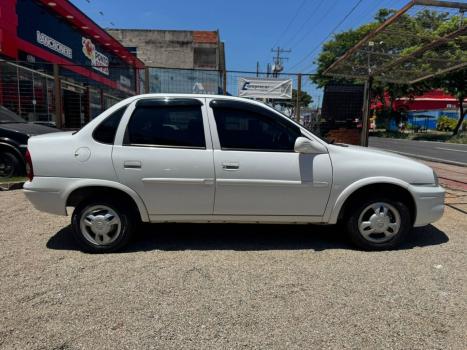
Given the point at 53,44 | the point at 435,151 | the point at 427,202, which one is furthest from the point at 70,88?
the point at 435,151

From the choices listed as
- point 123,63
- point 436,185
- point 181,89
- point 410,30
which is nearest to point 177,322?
→ point 436,185

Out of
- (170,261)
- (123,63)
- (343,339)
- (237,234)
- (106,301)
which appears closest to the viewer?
(343,339)

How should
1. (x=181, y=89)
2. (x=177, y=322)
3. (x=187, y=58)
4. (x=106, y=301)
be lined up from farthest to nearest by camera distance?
(x=187, y=58), (x=181, y=89), (x=106, y=301), (x=177, y=322)

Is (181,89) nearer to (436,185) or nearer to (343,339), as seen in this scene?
(436,185)

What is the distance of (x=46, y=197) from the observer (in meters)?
4.18

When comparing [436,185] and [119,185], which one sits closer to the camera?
[119,185]

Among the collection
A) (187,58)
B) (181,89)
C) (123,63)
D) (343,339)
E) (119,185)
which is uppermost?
(187,58)

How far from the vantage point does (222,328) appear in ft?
9.45

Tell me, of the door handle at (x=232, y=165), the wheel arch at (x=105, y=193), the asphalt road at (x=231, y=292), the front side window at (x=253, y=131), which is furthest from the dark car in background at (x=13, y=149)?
the door handle at (x=232, y=165)

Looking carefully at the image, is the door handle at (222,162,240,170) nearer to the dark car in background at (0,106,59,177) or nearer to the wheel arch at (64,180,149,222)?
the wheel arch at (64,180,149,222)

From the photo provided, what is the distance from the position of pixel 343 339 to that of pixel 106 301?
6.34 feet

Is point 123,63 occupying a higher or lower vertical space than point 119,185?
higher

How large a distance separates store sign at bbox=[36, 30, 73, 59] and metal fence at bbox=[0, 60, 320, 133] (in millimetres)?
948

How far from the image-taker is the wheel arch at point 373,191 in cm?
425
